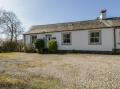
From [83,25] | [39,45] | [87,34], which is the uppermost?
[83,25]

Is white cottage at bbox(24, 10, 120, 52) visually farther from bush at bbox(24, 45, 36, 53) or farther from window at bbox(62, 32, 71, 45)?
bush at bbox(24, 45, 36, 53)

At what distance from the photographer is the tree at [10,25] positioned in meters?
41.6

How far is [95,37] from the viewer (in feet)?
67.5

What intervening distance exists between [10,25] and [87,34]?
85.7 feet

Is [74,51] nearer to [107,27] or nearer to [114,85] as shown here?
[107,27]

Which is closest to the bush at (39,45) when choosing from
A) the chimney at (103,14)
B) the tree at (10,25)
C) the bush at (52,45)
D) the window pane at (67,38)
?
the bush at (52,45)

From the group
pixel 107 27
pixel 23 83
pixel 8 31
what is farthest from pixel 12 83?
pixel 8 31

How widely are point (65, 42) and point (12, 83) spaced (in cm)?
1605

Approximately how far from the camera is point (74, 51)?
71.8 ft

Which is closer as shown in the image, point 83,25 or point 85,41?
point 85,41

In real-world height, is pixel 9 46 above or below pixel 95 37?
below

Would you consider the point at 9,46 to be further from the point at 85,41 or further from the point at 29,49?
the point at 85,41

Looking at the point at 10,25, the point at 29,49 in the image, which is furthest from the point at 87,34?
the point at 10,25

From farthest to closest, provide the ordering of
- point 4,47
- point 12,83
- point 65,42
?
point 4,47 → point 65,42 → point 12,83
